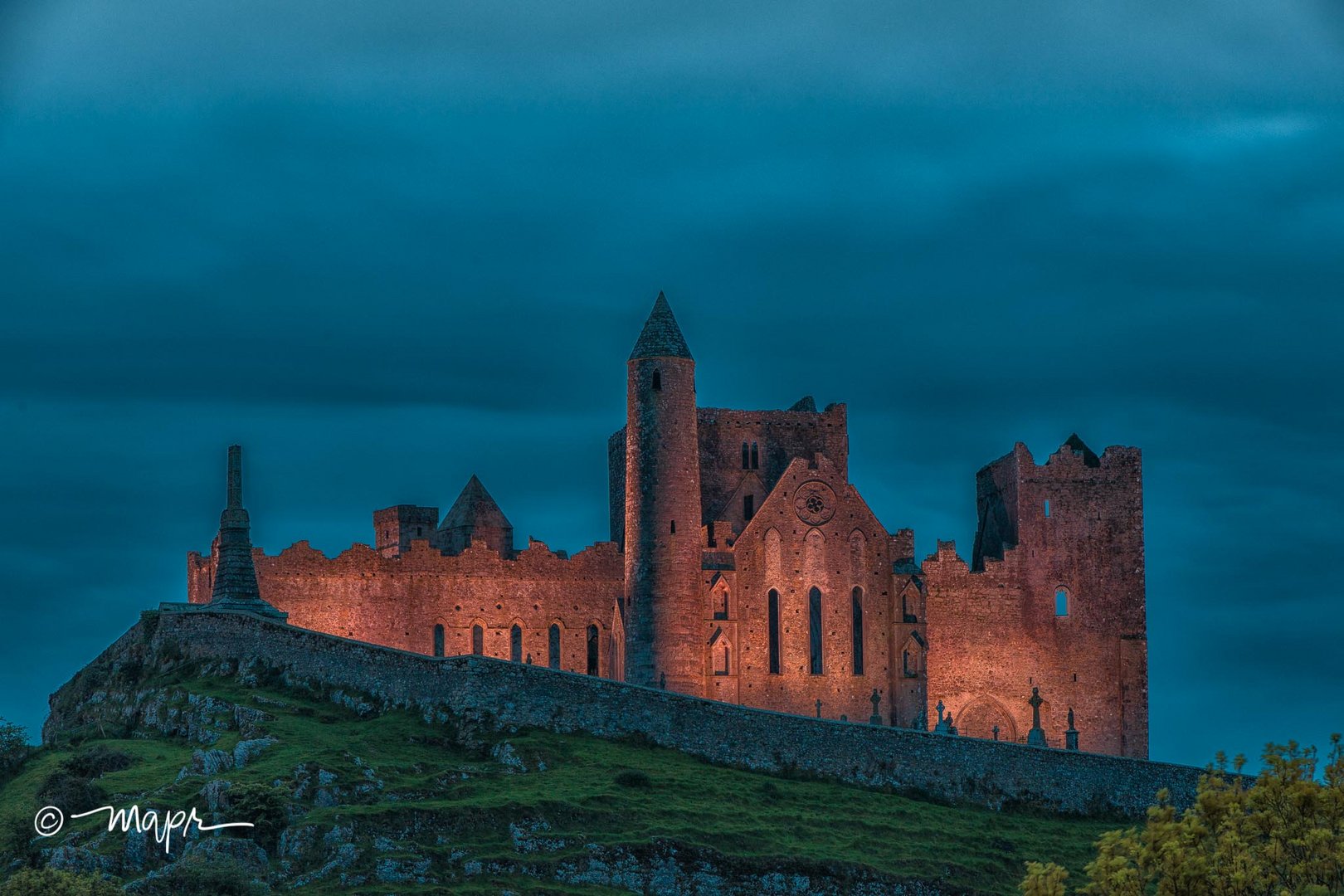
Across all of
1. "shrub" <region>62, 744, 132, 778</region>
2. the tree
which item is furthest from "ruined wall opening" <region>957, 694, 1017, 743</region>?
the tree

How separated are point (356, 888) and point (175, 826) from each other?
5665 millimetres

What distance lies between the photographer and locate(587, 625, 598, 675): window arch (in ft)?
294

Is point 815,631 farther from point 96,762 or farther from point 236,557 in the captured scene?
point 96,762

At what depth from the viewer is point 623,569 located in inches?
3551

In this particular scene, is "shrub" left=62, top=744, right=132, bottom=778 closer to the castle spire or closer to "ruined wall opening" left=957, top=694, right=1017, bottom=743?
the castle spire

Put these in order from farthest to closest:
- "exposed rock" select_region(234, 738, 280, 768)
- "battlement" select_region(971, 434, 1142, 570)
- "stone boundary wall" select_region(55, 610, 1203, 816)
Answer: "battlement" select_region(971, 434, 1142, 570) → "stone boundary wall" select_region(55, 610, 1203, 816) → "exposed rock" select_region(234, 738, 280, 768)

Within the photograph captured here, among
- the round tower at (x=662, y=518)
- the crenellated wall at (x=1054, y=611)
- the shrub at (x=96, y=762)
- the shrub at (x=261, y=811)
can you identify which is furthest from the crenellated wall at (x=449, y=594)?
the shrub at (x=261, y=811)

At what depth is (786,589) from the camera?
87.2 m

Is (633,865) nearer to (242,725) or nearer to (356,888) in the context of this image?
(356,888)

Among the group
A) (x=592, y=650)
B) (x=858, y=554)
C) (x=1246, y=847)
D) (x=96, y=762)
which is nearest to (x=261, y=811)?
(x=96, y=762)

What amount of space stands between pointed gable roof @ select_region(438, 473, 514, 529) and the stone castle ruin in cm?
381

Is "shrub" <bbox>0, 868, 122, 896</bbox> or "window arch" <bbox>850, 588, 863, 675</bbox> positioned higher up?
"window arch" <bbox>850, 588, 863, 675</bbox>

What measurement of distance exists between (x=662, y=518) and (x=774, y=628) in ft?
25.3

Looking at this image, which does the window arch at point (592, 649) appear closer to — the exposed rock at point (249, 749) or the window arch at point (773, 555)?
the window arch at point (773, 555)
